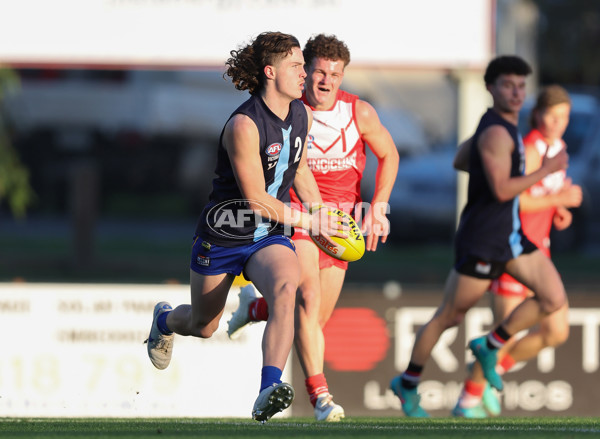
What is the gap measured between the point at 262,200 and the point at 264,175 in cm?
27

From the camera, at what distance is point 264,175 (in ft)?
21.2

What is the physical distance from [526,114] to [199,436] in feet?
38.1

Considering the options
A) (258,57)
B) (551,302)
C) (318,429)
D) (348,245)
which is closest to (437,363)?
(551,302)

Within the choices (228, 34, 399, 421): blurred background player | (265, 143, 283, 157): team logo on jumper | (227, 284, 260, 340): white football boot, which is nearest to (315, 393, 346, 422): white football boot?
(228, 34, 399, 421): blurred background player

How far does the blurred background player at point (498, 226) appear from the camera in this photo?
787 centimetres

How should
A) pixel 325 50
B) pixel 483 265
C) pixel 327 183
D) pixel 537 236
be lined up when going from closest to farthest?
pixel 325 50 < pixel 327 183 < pixel 483 265 < pixel 537 236

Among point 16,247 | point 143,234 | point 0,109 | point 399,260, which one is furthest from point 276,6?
point 143,234

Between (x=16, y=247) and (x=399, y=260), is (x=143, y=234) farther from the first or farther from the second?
(x=399, y=260)

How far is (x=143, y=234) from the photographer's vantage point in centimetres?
2330

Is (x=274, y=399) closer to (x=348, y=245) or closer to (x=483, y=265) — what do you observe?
(x=348, y=245)

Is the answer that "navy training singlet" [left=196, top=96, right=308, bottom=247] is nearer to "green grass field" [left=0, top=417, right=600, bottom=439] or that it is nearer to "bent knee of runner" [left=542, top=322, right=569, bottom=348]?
"green grass field" [left=0, top=417, right=600, bottom=439]

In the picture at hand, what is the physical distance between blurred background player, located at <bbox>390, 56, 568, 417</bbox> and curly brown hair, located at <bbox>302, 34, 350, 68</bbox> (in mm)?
1192

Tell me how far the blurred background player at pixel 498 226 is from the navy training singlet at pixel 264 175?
1.75 meters

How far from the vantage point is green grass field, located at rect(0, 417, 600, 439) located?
588cm
